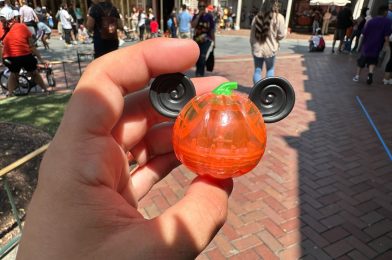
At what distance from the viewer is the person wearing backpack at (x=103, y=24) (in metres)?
6.16

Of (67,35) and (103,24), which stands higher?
(103,24)

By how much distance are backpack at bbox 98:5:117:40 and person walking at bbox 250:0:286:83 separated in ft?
9.77

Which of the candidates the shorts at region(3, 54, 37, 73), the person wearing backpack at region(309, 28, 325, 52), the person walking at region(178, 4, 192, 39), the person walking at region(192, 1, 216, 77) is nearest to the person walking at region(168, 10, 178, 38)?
the person walking at region(178, 4, 192, 39)

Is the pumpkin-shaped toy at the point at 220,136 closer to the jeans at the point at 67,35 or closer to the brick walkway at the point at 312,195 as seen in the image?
the brick walkway at the point at 312,195

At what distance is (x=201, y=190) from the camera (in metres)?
1.35

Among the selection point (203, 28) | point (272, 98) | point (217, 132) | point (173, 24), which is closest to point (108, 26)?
point (203, 28)

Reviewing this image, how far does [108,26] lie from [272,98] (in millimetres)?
5476

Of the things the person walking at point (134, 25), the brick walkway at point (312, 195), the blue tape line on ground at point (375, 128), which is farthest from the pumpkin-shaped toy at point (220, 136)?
the person walking at point (134, 25)

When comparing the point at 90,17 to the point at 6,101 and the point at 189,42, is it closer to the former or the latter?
the point at 6,101

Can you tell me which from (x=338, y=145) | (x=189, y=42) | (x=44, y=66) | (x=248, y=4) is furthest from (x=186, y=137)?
(x=248, y=4)

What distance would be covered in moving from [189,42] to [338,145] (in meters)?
4.47

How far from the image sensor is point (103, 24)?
20.4ft

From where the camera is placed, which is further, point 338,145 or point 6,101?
point 6,101

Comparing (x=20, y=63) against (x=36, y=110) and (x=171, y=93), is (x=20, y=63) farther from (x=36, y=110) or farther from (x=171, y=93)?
(x=171, y=93)
